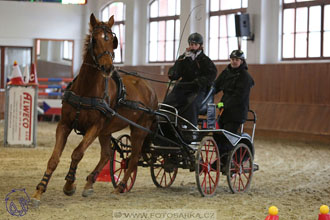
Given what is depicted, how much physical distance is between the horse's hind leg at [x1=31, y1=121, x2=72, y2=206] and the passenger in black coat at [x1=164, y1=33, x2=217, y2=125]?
1633 millimetres

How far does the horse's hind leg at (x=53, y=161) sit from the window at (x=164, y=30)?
1326 cm

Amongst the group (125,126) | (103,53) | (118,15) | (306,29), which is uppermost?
(118,15)

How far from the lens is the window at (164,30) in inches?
740

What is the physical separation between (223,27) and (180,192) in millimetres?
10966

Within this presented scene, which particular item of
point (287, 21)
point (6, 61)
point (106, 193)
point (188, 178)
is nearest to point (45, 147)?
point (188, 178)

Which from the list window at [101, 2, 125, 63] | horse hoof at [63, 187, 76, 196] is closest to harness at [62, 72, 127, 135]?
horse hoof at [63, 187, 76, 196]

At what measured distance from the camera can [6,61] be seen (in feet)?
70.3

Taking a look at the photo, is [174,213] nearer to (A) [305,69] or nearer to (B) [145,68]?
(A) [305,69]

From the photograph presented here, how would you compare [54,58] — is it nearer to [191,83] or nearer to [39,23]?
[39,23]

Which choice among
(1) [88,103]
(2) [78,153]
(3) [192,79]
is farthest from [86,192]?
(3) [192,79]

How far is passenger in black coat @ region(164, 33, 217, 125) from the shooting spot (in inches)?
266

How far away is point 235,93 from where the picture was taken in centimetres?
709

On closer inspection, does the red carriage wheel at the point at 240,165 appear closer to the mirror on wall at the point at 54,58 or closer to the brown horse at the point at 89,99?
the brown horse at the point at 89,99

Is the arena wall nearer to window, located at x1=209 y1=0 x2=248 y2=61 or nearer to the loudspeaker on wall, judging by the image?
the loudspeaker on wall
